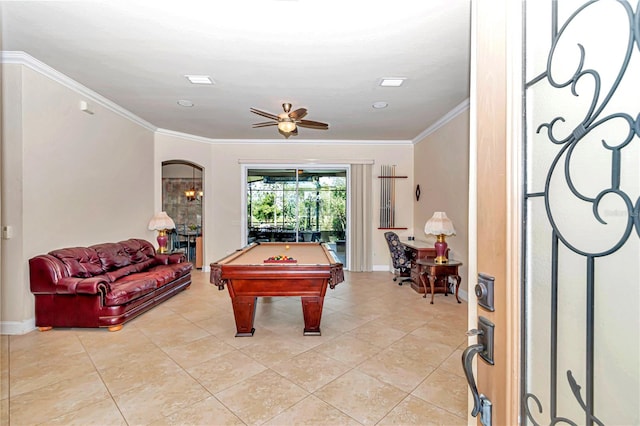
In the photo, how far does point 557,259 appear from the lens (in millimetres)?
720

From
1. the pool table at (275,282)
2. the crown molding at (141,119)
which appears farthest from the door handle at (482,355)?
the crown molding at (141,119)

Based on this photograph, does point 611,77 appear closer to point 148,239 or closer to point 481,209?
point 481,209

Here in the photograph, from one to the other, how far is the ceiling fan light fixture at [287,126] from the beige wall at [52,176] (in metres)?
2.80

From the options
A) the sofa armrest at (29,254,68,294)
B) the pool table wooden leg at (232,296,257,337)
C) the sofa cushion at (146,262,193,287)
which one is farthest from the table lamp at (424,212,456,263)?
the sofa armrest at (29,254,68,294)

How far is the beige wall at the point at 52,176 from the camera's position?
3.16m

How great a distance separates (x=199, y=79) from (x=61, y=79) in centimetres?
175

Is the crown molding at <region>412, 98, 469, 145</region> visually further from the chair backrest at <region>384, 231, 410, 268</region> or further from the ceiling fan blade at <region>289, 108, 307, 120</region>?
the ceiling fan blade at <region>289, 108, 307, 120</region>

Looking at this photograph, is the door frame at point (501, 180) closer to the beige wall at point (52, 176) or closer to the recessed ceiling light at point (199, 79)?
the recessed ceiling light at point (199, 79)

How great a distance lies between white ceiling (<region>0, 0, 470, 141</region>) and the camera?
2.32 metres

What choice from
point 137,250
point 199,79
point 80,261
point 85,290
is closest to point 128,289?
point 85,290

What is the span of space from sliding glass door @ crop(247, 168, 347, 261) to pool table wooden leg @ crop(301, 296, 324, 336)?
375cm

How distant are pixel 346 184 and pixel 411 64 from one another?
3.86 meters

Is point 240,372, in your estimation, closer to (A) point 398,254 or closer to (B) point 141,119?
(A) point 398,254

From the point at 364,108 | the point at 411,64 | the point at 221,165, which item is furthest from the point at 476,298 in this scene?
the point at 221,165
